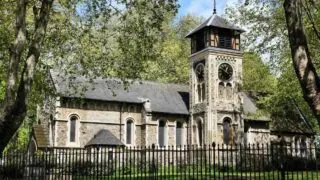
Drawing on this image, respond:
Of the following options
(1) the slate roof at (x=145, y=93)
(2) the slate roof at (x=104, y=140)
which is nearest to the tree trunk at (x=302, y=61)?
(2) the slate roof at (x=104, y=140)

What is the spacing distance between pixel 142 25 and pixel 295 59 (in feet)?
27.4

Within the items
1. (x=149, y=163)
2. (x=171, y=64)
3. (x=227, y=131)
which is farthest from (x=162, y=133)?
(x=149, y=163)

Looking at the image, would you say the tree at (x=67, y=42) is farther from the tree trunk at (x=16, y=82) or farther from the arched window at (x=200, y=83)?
the arched window at (x=200, y=83)

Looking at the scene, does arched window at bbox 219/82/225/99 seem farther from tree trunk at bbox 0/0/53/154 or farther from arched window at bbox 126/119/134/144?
tree trunk at bbox 0/0/53/154

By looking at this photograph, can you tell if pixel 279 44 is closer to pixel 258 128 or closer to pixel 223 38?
pixel 223 38

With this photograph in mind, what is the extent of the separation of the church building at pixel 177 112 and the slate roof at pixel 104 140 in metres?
0.05

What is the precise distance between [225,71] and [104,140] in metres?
12.7

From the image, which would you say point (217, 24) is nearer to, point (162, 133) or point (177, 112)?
point (177, 112)

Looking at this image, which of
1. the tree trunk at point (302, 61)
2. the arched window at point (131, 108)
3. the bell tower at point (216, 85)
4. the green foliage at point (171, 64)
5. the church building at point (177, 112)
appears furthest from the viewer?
the green foliage at point (171, 64)

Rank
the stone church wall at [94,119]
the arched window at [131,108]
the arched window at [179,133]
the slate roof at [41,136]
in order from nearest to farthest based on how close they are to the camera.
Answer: the stone church wall at [94,119] → the slate roof at [41,136] → the arched window at [131,108] → the arched window at [179,133]

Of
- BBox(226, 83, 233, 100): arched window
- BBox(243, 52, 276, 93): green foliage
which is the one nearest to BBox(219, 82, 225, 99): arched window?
BBox(226, 83, 233, 100): arched window

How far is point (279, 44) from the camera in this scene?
28.3 m

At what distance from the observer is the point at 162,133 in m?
38.6

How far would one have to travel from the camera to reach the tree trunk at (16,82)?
1163 centimetres
